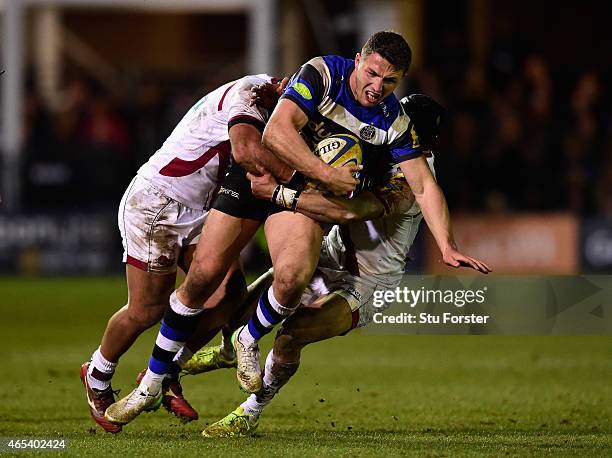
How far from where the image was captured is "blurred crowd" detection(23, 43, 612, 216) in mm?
17203

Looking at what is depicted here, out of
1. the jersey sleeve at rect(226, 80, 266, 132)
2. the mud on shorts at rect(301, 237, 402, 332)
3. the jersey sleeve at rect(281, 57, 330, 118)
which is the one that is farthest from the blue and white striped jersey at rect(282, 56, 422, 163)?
the mud on shorts at rect(301, 237, 402, 332)

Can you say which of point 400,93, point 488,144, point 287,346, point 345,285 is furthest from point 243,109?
point 488,144

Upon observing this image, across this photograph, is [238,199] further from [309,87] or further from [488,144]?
[488,144]

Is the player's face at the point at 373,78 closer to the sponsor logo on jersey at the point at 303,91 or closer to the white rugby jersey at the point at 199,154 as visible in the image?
the sponsor logo on jersey at the point at 303,91

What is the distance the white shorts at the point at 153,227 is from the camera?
24.6 ft

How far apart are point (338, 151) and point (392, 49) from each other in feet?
2.07

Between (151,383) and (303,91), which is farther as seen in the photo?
(151,383)

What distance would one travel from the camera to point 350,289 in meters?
7.69

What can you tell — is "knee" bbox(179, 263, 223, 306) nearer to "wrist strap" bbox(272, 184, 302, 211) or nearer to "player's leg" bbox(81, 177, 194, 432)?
"player's leg" bbox(81, 177, 194, 432)

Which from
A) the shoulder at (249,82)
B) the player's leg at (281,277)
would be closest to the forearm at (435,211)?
the player's leg at (281,277)

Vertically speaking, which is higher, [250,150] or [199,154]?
[250,150]

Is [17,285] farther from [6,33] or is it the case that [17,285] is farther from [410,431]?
[410,431]

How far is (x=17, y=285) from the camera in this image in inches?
678

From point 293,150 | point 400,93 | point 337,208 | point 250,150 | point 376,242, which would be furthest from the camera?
point 400,93
